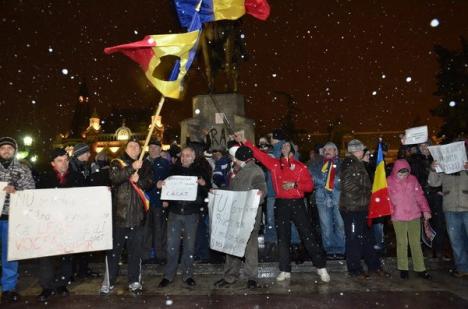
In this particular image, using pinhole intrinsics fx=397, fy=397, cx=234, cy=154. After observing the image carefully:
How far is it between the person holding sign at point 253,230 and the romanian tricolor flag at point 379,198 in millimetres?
1933

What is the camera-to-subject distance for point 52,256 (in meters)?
5.70

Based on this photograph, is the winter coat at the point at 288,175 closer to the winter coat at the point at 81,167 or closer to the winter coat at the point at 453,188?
the winter coat at the point at 453,188

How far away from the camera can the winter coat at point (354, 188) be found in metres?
6.36

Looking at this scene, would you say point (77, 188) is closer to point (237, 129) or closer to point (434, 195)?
point (237, 129)

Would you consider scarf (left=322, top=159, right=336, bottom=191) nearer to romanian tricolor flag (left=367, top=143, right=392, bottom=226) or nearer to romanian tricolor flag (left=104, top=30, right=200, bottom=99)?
romanian tricolor flag (left=367, top=143, right=392, bottom=226)

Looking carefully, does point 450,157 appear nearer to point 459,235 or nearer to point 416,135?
point 416,135

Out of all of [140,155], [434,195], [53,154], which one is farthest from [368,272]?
[53,154]

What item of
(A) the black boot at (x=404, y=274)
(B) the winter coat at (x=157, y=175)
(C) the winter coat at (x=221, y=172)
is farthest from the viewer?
(C) the winter coat at (x=221, y=172)

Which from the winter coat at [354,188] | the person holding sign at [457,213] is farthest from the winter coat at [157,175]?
the person holding sign at [457,213]

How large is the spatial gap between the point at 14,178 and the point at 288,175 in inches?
158

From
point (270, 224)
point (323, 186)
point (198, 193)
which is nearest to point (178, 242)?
point (198, 193)

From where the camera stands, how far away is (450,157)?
6.48 m

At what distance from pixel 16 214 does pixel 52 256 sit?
0.80 metres

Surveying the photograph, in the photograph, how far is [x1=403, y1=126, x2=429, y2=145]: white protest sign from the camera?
7066 mm
